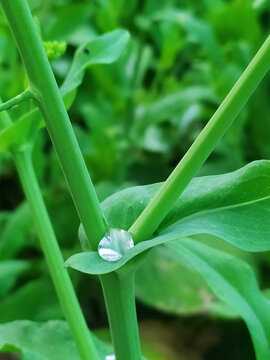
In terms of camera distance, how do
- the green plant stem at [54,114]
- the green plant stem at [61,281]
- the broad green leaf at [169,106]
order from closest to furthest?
the green plant stem at [54,114] < the green plant stem at [61,281] < the broad green leaf at [169,106]

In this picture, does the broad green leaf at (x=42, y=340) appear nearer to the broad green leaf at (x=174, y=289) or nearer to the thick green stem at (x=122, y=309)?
the thick green stem at (x=122, y=309)

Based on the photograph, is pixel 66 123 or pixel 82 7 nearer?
pixel 66 123

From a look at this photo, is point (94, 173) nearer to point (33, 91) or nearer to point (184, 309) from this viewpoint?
point (184, 309)

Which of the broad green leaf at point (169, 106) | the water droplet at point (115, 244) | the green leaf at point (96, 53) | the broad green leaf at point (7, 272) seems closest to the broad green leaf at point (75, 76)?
the green leaf at point (96, 53)

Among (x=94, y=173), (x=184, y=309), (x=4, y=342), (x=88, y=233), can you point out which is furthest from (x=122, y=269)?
(x=94, y=173)

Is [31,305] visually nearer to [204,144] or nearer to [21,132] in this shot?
[21,132]

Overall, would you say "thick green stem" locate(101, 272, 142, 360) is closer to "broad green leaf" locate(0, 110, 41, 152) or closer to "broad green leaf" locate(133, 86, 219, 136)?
"broad green leaf" locate(0, 110, 41, 152)
